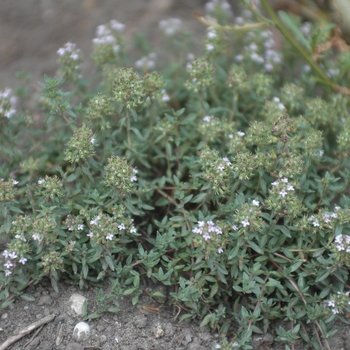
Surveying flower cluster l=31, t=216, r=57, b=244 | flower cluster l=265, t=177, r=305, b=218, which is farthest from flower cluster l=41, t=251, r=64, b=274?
flower cluster l=265, t=177, r=305, b=218

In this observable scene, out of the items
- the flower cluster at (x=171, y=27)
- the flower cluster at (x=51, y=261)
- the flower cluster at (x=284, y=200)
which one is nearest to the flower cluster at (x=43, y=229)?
the flower cluster at (x=51, y=261)

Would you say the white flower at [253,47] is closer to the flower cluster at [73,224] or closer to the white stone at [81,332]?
the flower cluster at [73,224]

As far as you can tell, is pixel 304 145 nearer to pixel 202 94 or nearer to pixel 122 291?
pixel 202 94

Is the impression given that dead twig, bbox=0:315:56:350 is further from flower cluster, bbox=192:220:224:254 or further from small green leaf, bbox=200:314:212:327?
flower cluster, bbox=192:220:224:254

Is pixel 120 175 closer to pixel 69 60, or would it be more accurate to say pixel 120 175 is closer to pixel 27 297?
pixel 27 297

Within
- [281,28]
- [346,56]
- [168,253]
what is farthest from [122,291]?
[346,56]

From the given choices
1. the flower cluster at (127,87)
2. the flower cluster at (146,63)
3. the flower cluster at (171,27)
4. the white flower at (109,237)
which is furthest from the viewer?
the flower cluster at (171,27)

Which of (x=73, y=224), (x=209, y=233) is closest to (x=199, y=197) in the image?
(x=209, y=233)
